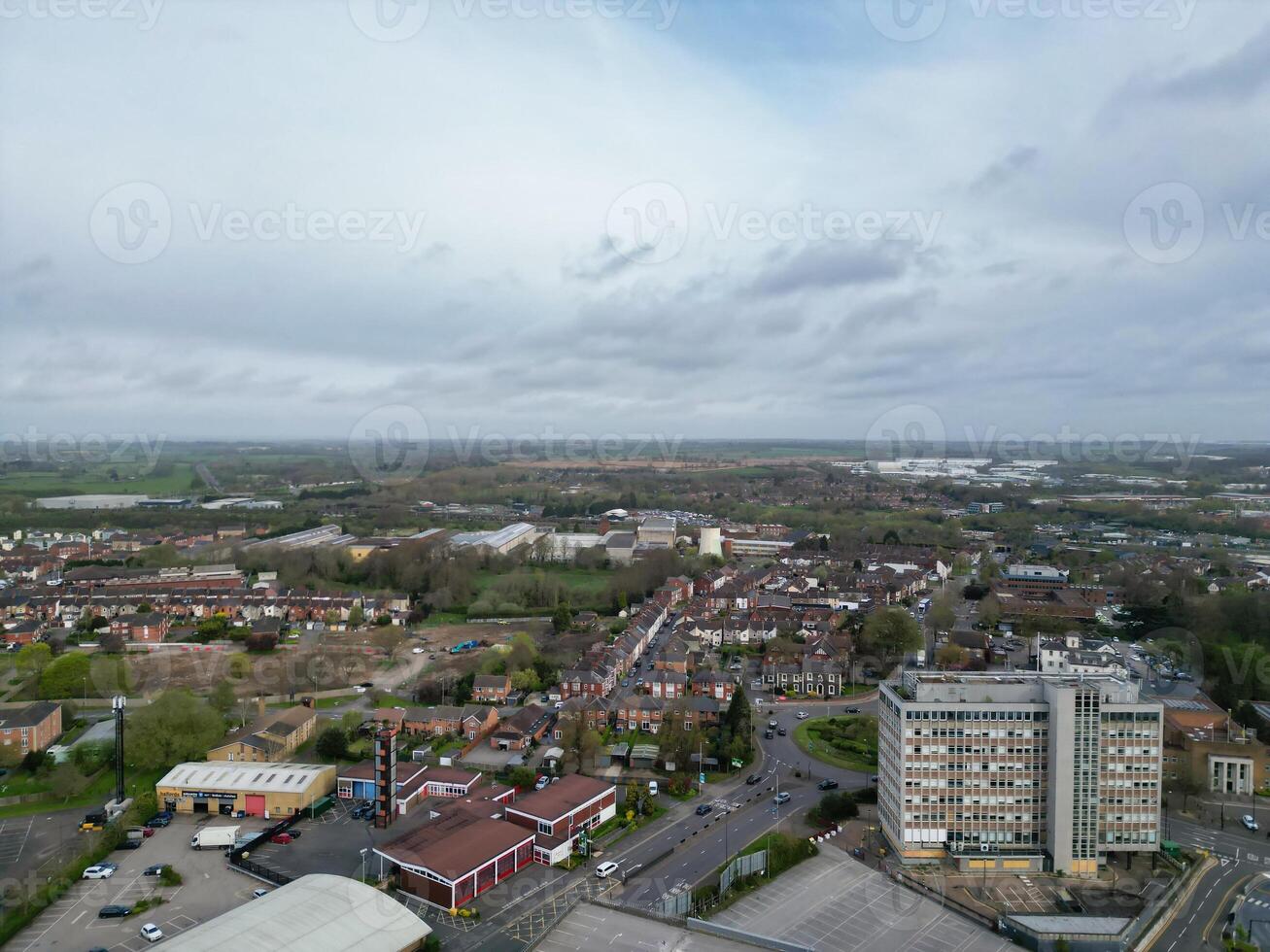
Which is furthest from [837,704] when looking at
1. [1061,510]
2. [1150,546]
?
[1061,510]

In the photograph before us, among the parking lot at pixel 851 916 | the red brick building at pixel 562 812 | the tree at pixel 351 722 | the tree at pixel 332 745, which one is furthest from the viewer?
the tree at pixel 351 722

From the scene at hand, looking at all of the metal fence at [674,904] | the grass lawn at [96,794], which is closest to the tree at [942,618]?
the metal fence at [674,904]

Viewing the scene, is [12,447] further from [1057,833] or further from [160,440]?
[1057,833]

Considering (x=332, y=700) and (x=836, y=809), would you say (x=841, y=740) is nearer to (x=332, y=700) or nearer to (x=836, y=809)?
(x=836, y=809)

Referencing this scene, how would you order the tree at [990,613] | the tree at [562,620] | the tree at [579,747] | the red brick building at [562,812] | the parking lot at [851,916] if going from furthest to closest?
the tree at [990,613] < the tree at [562,620] < the tree at [579,747] < the red brick building at [562,812] < the parking lot at [851,916]

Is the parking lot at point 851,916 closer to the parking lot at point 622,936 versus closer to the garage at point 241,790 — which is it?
the parking lot at point 622,936

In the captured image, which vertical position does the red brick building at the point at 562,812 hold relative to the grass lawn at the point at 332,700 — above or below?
above

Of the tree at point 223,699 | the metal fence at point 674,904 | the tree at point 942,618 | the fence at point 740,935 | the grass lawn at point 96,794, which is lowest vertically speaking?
the grass lawn at point 96,794

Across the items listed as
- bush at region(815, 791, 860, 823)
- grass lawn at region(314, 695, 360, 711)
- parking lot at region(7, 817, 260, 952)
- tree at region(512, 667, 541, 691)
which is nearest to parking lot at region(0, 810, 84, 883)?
parking lot at region(7, 817, 260, 952)
